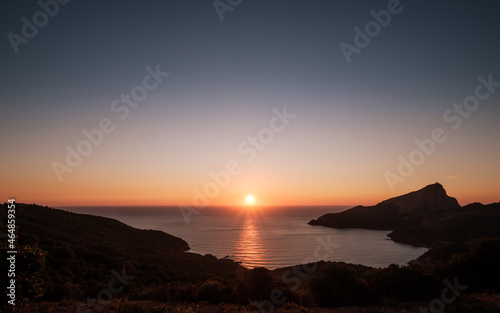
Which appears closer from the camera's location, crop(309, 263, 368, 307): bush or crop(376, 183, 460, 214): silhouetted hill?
crop(309, 263, 368, 307): bush

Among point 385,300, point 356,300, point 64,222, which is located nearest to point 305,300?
point 356,300

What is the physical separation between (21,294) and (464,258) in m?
28.2

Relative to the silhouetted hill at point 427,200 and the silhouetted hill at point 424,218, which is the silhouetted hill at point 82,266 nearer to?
the silhouetted hill at point 424,218

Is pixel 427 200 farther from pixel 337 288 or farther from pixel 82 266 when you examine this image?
pixel 82 266

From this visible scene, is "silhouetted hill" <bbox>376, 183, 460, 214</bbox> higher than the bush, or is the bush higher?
"silhouetted hill" <bbox>376, 183, 460, 214</bbox>

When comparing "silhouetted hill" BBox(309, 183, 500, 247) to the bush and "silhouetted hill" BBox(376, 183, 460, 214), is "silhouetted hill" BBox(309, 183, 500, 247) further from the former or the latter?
the bush

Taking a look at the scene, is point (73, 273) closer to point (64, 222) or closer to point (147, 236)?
point (64, 222)

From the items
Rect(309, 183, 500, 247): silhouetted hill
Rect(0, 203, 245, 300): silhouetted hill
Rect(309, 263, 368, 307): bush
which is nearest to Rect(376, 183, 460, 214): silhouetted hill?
Rect(309, 183, 500, 247): silhouetted hill

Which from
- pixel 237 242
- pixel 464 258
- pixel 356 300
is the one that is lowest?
pixel 237 242

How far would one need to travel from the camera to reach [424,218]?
160500mm

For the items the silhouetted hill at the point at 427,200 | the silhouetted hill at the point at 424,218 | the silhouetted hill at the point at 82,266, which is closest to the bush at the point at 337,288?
the silhouetted hill at the point at 82,266

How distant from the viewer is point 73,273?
96.9 feet

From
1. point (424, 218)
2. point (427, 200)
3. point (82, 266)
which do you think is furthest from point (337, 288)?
point (427, 200)

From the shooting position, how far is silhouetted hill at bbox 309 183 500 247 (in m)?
115
